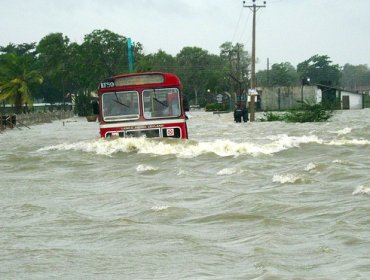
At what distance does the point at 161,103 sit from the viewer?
18.0 metres

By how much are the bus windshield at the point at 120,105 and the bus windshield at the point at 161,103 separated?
243 mm

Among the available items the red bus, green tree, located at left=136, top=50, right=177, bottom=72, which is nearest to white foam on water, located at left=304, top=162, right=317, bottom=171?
the red bus

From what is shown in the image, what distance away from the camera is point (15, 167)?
1748cm

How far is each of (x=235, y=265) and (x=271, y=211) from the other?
283 cm

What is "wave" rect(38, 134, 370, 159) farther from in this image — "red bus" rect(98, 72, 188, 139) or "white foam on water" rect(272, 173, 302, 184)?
"white foam on water" rect(272, 173, 302, 184)

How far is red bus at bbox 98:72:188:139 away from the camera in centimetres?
1800

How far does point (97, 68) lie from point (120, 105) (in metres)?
79.6

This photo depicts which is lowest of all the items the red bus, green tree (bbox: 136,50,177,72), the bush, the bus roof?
the bush

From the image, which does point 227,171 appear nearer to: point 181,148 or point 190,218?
point 181,148

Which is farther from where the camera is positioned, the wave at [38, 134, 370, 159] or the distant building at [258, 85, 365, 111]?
the distant building at [258, 85, 365, 111]

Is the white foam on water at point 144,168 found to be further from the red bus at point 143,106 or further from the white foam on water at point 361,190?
the white foam on water at point 361,190

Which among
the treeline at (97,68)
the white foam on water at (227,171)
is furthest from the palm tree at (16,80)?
the white foam on water at (227,171)

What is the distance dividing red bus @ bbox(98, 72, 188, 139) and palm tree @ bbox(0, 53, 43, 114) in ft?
162

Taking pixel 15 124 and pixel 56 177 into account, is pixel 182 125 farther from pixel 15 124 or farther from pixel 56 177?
pixel 15 124
